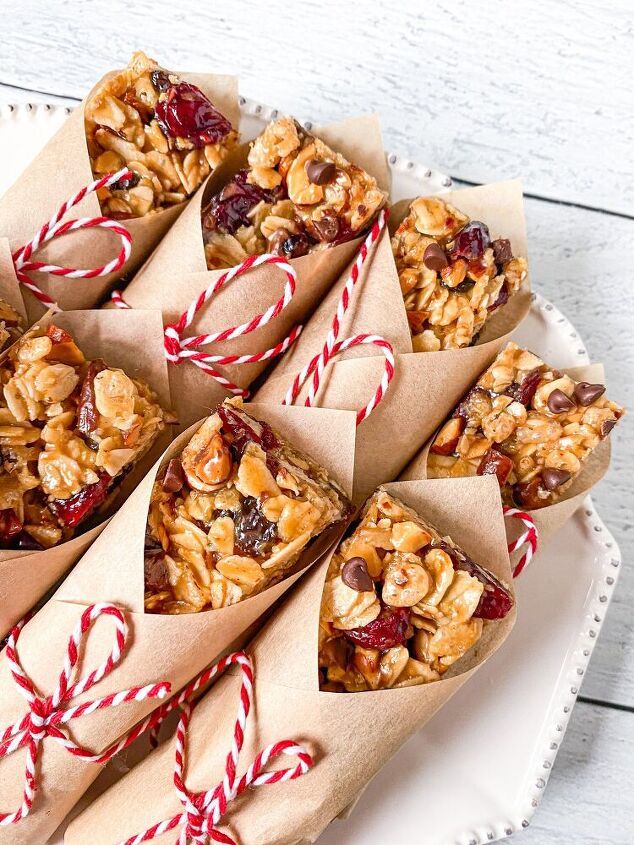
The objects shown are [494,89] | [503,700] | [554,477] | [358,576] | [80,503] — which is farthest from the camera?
[494,89]

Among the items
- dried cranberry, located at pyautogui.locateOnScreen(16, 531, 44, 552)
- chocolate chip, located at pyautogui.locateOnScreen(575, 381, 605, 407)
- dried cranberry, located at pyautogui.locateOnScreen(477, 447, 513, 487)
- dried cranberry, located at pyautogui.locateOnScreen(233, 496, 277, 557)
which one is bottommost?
dried cranberry, located at pyautogui.locateOnScreen(16, 531, 44, 552)

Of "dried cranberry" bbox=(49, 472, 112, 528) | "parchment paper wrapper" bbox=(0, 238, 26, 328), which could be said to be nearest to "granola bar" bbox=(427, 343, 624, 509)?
"dried cranberry" bbox=(49, 472, 112, 528)

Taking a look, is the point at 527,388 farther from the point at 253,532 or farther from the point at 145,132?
the point at 145,132

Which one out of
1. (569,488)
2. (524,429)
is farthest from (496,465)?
(569,488)

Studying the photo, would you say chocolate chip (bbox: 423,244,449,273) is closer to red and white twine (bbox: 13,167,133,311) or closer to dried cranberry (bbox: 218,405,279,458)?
dried cranberry (bbox: 218,405,279,458)

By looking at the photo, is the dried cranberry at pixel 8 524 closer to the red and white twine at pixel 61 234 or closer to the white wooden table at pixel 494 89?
the red and white twine at pixel 61 234

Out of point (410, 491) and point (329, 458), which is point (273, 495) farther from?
point (410, 491)
